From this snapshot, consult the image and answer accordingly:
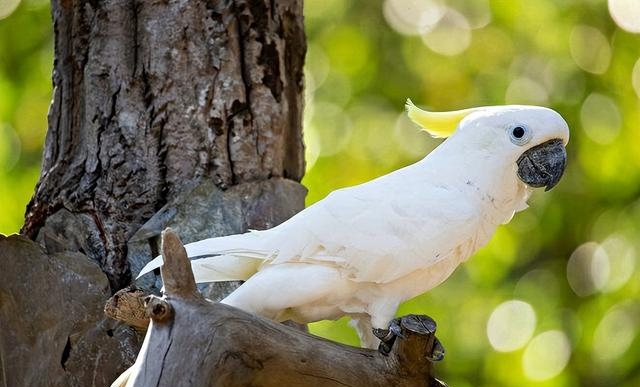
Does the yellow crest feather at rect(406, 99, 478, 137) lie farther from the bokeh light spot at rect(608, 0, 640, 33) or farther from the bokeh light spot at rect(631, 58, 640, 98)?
the bokeh light spot at rect(608, 0, 640, 33)

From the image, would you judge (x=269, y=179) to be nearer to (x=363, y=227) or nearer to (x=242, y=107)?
(x=242, y=107)

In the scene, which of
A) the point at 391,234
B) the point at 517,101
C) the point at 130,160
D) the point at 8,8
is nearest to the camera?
the point at 391,234

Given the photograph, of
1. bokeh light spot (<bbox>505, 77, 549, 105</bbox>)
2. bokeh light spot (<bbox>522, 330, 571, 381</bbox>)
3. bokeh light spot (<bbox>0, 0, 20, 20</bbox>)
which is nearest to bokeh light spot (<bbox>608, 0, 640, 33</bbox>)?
bokeh light spot (<bbox>505, 77, 549, 105</bbox>)

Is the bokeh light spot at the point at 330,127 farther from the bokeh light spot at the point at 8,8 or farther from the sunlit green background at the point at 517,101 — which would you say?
the bokeh light spot at the point at 8,8

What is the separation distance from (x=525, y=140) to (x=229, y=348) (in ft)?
3.70

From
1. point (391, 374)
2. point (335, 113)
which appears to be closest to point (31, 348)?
point (391, 374)

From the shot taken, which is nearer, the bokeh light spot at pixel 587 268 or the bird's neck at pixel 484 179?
the bird's neck at pixel 484 179

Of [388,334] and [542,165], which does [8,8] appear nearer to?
[542,165]

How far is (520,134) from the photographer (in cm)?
348

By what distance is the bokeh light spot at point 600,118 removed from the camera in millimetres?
7559

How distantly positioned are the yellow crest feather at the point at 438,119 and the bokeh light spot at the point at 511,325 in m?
3.89

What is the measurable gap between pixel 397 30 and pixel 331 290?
486cm

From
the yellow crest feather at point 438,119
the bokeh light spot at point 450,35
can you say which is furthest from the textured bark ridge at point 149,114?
the bokeh light spot at point 450,35

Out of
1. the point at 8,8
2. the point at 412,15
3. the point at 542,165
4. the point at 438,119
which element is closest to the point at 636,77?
the point at 412,15
